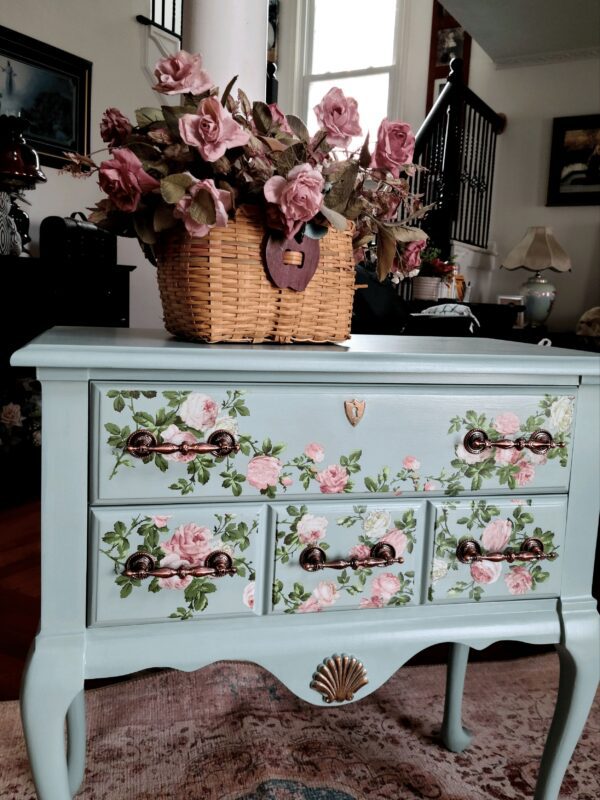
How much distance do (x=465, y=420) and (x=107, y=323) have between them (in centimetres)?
312

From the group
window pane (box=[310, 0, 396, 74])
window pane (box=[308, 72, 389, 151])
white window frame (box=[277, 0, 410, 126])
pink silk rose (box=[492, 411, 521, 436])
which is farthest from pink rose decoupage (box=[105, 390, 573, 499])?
window pane (box=[310, 0, 396, 74])

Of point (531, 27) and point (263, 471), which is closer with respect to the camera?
point (263, 471)

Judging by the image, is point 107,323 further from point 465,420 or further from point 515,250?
point 515,250

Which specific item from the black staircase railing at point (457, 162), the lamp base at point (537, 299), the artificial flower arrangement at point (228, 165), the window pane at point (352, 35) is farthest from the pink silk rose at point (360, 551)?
the window pane at point (352, 35)

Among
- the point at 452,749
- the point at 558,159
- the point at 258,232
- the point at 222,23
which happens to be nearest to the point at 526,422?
the point at 258,232

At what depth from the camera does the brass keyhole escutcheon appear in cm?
91

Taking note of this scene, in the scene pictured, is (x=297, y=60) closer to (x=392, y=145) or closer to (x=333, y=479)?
(x=392, y=145)

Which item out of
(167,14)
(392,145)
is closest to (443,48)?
(167,14)

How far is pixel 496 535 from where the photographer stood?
3.27ft

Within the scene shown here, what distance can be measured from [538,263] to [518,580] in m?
4.99

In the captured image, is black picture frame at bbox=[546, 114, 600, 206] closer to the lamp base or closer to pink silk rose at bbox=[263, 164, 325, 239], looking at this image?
the lamp base

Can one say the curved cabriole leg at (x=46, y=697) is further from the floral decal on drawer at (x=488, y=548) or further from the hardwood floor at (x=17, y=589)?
the hardwood floor at (x=17, y=589)

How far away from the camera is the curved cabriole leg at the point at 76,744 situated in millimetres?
1243

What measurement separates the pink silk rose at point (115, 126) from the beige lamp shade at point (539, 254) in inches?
198
